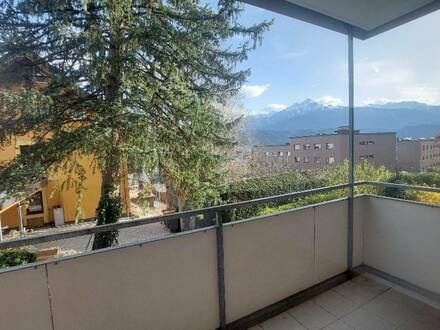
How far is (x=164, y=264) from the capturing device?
57.9 inches

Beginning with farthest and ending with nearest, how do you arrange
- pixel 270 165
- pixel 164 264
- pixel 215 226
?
pixel 270 165
pixel 215 226
pixel 164 264

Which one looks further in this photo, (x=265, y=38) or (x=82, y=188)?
(x=265, y=38)

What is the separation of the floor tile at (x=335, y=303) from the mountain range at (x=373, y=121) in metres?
3.27

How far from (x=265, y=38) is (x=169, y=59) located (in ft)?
7.28

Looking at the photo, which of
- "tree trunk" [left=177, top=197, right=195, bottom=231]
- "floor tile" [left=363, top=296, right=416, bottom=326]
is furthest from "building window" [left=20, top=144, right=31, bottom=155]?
"floor tile" [left=363, top=296, right=416, bottom=326]

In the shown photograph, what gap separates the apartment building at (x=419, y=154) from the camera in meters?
8.76

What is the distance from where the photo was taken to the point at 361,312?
6.36ft

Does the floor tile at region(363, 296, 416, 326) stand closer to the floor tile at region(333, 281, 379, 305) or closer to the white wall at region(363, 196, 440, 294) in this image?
the floor tile at region(333, 281, 379, 305)

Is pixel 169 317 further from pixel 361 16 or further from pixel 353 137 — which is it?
pixel 361 16

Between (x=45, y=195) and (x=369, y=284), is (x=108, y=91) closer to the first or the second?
(x=369, y=284)

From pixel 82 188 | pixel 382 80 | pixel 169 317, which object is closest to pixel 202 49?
pixel 82 188

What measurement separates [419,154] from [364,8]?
1042 centimetres

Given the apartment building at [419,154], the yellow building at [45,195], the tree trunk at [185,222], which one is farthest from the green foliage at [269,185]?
the apartment building at [419,154]

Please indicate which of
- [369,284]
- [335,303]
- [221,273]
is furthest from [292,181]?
[221,273]
